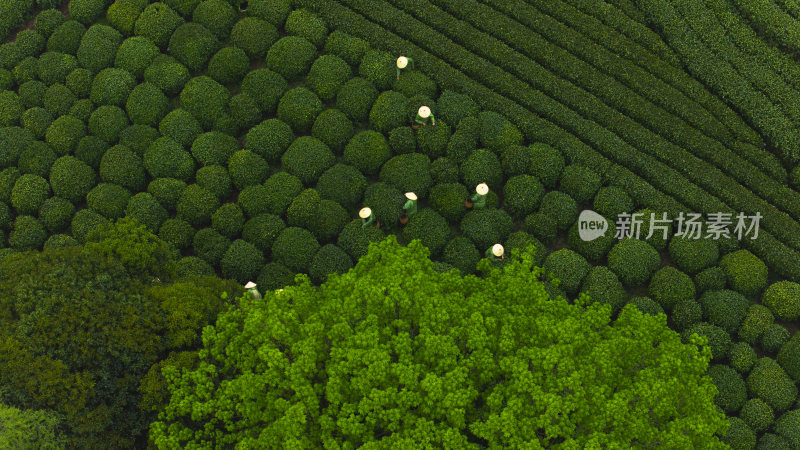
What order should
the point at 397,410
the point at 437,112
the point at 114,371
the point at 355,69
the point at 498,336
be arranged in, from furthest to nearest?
the point at 355,69 → the point at 437,112 → the point at 114,371 → the point at 498,336 → the point at 397,410

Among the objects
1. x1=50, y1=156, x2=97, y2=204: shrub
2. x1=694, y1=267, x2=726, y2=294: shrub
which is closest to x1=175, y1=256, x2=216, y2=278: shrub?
x1=50, y1=156, x2=97, y2=204: shrub

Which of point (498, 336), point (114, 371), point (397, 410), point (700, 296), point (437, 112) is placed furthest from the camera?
point (437, 112)

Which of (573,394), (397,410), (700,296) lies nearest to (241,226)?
(397,410)

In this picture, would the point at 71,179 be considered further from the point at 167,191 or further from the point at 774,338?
the point at 774,338

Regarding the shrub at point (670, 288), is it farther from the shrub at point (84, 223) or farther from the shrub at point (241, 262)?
the shrub at point (84, 223)

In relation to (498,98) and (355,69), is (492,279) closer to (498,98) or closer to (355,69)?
(498,98)

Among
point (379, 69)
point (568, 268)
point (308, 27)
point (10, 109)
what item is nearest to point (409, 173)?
point (379, 69)

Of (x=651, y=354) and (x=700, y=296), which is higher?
(x=700, y=296)
